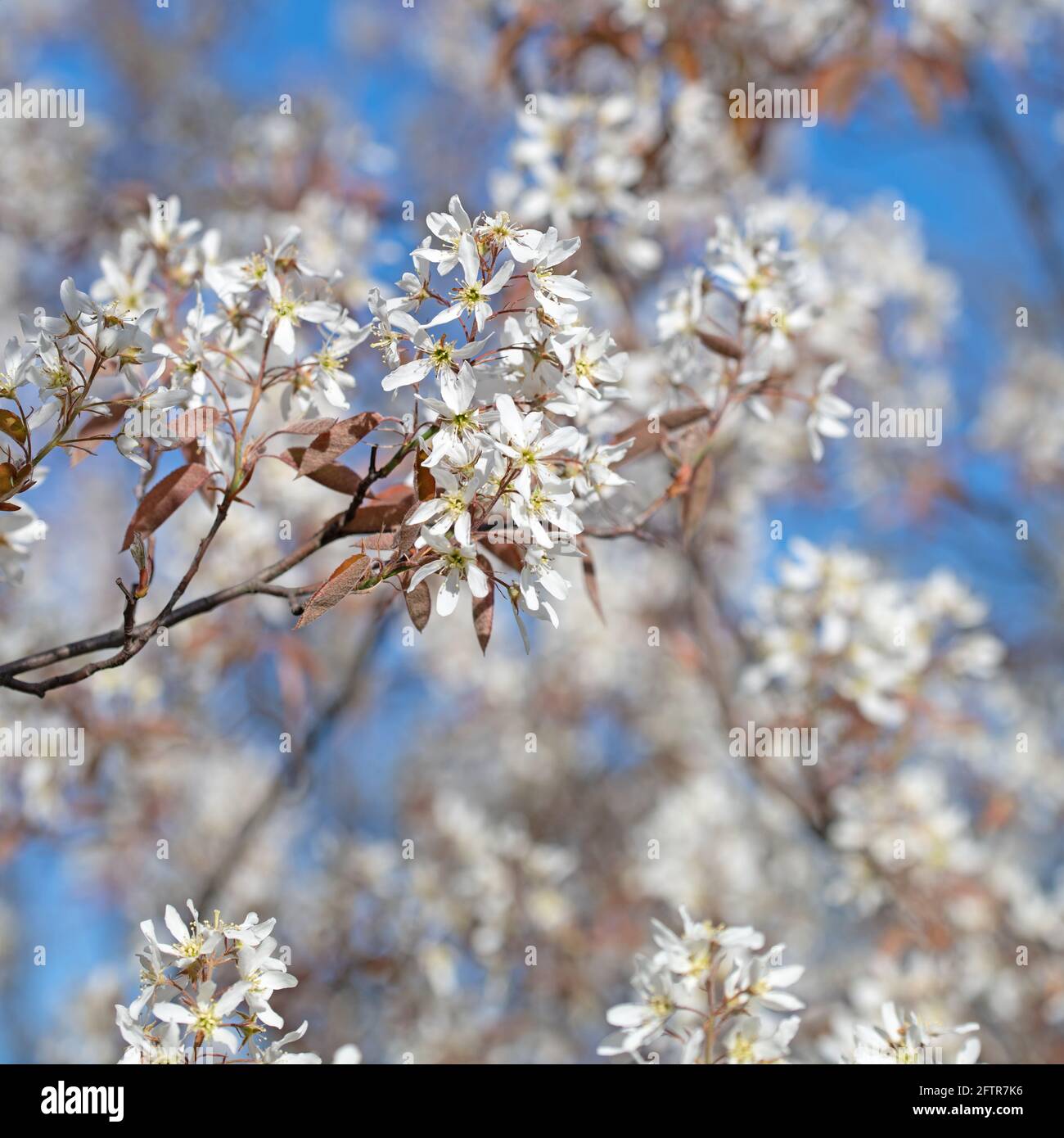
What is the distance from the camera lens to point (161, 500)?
46.9 inches

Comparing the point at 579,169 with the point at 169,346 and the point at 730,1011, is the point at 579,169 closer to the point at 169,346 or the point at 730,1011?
the point at 169,346

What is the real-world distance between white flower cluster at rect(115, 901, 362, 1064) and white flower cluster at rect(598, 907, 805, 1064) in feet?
1.40

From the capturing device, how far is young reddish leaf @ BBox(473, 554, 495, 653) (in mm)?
1085

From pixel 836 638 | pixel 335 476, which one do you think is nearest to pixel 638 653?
pixel 836 638

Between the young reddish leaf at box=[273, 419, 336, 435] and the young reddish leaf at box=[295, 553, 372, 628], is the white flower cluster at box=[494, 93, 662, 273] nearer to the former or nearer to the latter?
the young reddish leaf at box=[273, 419, 336, 435]

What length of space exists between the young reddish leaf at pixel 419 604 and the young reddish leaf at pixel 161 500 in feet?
1.08

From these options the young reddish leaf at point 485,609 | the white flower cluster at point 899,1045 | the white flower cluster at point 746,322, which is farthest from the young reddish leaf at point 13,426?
the white flower cluster at point 899,1045

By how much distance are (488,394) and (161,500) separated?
0.42 meters

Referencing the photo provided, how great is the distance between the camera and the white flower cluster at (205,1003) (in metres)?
1.09

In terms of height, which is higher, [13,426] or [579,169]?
[579,169]

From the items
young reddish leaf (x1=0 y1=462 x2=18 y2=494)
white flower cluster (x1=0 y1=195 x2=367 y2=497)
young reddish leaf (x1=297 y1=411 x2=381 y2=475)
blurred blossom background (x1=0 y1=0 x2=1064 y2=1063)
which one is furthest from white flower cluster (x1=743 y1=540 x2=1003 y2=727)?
young reddish leaf (x1=0 y1=462 x2=18 y2=494)

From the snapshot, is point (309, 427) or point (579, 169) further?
point (579, 169)

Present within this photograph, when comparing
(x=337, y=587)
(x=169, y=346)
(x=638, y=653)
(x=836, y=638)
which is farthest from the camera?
(x=638, y=653)
